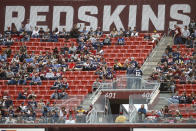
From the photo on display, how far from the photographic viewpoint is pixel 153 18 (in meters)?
41.9

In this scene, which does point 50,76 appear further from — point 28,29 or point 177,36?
point 177,36

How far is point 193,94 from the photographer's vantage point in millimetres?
32969

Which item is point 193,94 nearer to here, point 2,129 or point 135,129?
point 135,129

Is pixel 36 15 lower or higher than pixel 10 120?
higher

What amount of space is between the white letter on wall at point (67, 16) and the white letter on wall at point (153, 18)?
4.94 m

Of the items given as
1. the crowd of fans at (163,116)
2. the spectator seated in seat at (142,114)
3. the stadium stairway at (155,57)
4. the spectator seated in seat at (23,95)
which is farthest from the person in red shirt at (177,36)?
the spectator seated in seat at (23,95)

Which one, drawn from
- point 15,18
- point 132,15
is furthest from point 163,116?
point 15,18

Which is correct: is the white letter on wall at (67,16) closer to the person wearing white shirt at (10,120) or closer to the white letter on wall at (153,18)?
the white letter on wall at (153,18)

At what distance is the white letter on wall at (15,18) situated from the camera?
143 ft

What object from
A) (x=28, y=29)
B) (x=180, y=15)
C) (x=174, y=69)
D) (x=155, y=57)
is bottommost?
(x=174, y=69)

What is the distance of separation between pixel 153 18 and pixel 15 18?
947 centimetres

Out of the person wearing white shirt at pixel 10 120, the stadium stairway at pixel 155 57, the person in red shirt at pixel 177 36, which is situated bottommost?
the person wearing white shirt at pixel 10 120

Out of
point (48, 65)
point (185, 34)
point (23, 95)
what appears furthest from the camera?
point (185, 34)

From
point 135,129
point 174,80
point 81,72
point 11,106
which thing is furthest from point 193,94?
point 11,106
